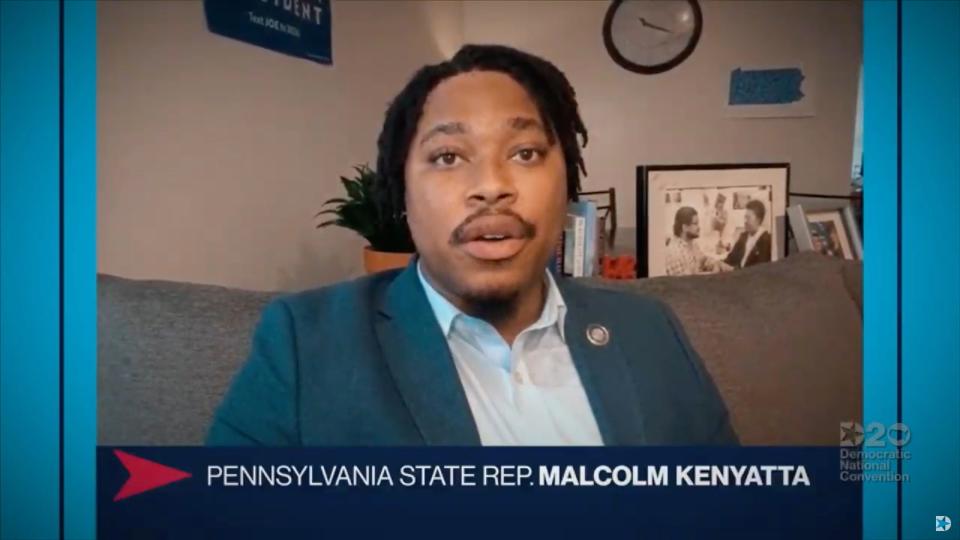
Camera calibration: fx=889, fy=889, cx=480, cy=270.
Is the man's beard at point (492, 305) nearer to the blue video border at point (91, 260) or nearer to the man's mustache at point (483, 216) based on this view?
the man's mustache at point (483, 216)

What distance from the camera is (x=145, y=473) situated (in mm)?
1082

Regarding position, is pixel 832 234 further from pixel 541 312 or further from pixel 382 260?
pixel 382 260

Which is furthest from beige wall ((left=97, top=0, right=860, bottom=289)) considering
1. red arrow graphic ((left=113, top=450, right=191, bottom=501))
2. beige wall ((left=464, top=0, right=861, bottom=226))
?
red arrow graphic ((left=113, top=450, right=191, bottom=501))

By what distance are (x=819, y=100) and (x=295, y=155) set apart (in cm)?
65

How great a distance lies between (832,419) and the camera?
3.46ft

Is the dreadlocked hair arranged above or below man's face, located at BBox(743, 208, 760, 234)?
above

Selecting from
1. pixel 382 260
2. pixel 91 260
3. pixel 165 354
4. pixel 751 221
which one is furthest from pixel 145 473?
pixel 751 221

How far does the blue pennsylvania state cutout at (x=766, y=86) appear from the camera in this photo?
1095mm

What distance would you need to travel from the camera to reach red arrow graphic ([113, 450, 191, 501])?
1077 mm

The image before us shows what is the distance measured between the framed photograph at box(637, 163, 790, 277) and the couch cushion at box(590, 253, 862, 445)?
0.02 m

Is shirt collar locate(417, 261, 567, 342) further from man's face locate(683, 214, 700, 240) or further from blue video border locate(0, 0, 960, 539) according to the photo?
blue video border locate(0, 0, 960, 539)

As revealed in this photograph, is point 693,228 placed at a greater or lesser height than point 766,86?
lesser

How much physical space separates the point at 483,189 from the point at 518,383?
0.76ft

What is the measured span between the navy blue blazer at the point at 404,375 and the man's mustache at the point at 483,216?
7cm
